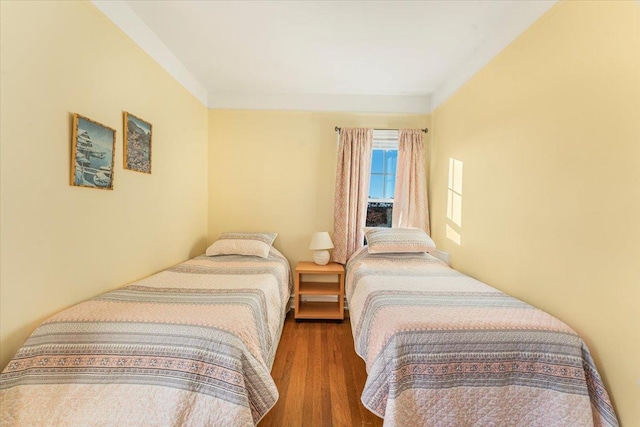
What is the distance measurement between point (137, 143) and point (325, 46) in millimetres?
1649

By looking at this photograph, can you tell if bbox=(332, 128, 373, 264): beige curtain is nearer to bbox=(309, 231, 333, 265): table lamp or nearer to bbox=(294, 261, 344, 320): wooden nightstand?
bbox=(309, 231, 333, 265): table lamp

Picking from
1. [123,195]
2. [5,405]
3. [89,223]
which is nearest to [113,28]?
[123,195]

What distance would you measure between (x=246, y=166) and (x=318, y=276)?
5.15ft

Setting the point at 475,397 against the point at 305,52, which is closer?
the point at 475,397

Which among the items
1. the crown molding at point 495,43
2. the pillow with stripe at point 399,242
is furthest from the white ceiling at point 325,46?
the pillow with stripe at point 399,242

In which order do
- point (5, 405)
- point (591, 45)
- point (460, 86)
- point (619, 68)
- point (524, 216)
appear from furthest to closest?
point (460, 86)
point (524, 216)
point (591, 45)
point (619, 68)
point (5, 405)

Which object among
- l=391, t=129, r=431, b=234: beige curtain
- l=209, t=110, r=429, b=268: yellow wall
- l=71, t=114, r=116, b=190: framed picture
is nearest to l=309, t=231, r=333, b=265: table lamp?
l=209, t=110, r=429, b=268: yellow wall

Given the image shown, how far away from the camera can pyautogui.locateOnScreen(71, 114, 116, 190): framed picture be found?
1486mm

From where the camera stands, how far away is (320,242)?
2.95m

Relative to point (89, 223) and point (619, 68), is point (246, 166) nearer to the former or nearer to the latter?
point (89, 223)

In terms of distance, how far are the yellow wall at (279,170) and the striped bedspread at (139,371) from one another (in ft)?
6.03

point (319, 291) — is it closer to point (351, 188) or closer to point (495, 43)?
point (351, 188)

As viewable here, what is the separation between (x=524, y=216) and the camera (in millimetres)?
1729

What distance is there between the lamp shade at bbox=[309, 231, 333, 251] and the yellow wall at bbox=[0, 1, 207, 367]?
146 cm
